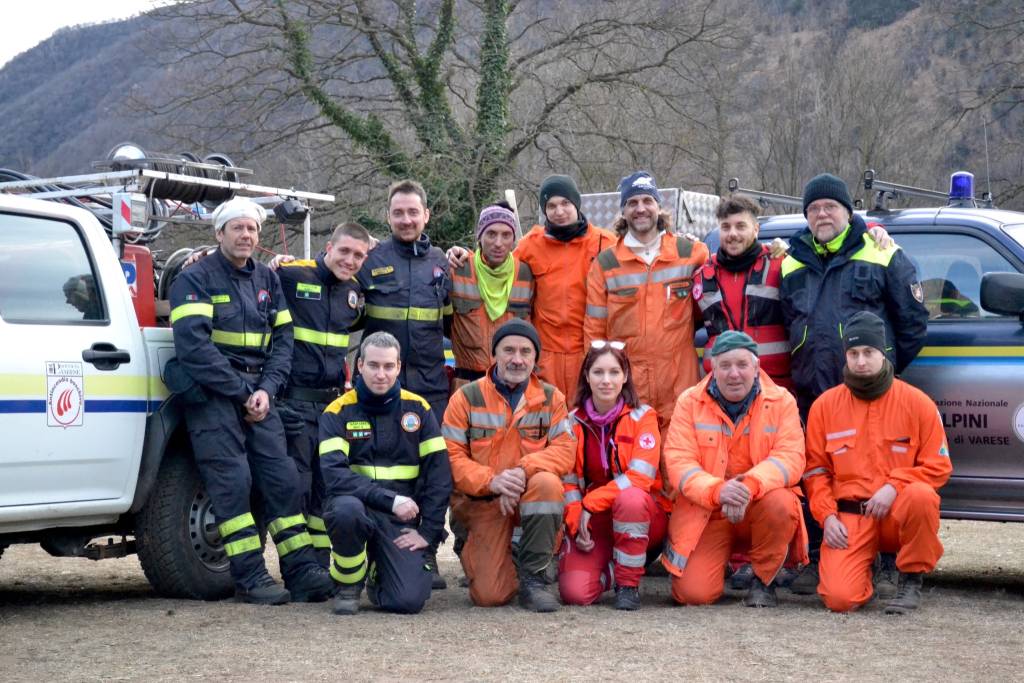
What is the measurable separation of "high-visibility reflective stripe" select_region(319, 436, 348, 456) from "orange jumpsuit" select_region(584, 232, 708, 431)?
4.92ft

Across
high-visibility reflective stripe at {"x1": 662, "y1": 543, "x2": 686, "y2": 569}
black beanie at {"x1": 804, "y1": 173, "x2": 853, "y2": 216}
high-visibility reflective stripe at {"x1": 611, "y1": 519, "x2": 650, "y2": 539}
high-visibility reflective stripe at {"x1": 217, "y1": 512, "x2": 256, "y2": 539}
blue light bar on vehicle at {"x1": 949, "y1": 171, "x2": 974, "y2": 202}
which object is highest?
blue light bar on vehicle at {"x1": 949, "y1": 171, "x2": 974, "y2": 202}

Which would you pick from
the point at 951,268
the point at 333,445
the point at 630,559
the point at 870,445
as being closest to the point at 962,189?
the point at 951,268

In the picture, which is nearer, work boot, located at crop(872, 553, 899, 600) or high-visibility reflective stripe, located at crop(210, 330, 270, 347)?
work boot, located at crop(872, 553, 899, 600)

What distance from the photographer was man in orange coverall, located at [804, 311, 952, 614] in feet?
19.2

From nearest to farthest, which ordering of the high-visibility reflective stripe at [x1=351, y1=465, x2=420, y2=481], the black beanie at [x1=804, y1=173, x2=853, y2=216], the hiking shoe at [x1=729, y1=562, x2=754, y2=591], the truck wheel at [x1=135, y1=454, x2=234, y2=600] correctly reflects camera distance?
the high-visibility reflective stripe at [x1=351, y1=465, x2=420, y2=481]
the truck wheel at [x1=135, y1=454, x2=234, y2=600]
the black beanie at [x1=804, y1=173, x2=853, y2=216]
the hiking shoe at [x1=729, y1=562, x2=754, y2=591]

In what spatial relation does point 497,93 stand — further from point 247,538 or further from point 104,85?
point 104,85

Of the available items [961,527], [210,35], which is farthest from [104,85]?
[961,527]

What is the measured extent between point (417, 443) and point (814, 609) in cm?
210

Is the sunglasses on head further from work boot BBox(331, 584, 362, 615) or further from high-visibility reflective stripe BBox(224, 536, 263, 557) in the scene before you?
high-visibility reflective stripe BBox(224, 536, 263, 557)

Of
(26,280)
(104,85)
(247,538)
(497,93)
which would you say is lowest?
(247,538)

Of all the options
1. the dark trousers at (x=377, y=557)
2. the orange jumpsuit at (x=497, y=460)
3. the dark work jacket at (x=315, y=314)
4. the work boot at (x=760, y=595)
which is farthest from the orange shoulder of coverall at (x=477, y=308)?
the work boot at (x=760, y=595)

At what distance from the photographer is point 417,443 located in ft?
20.2

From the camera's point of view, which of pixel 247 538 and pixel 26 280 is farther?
pixel 247 538

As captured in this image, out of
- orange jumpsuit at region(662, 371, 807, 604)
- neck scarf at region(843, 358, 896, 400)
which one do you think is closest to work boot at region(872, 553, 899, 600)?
orange jumpsuit at region(662, 371, 807, 604)
